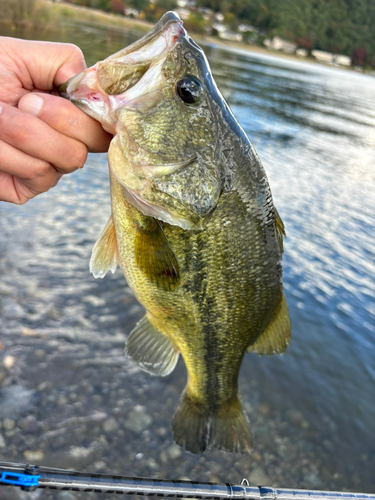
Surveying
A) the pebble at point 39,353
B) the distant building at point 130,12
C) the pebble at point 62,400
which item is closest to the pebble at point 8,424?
the pebble at point 62,400

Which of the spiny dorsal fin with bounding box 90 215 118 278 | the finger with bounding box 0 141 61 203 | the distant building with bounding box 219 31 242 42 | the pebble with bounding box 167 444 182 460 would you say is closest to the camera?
the finger with bounding box 0 141 61 203

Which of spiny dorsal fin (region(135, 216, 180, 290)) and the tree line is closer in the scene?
spiny dorsal fin (region(135, 216, 180, 290))

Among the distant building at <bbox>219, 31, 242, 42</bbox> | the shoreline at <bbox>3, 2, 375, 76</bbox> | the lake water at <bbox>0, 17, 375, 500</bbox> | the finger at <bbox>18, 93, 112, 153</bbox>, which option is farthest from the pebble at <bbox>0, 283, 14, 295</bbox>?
the distant building at <bbox>219, 31, 242, 42</bbox>

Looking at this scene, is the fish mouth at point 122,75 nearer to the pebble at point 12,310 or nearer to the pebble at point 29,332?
the pebble at point 29,332

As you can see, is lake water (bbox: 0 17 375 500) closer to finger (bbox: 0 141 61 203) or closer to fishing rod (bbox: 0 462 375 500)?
fishing rod (bbox: 0 462 375 500)

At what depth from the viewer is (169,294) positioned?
2.07 meters

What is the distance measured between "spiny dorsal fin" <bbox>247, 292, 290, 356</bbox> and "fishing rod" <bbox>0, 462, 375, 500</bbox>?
79 cm

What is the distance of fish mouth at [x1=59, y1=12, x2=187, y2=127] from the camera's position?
1.60m

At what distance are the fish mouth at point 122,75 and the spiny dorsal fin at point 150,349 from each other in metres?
1.35

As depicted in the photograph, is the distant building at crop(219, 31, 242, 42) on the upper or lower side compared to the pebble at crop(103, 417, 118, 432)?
upper

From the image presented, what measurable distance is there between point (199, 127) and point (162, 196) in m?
0.39

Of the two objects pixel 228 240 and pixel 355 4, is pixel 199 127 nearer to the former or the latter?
pixel 228 240

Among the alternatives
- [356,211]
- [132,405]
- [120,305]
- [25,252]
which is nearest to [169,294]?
[132,405]

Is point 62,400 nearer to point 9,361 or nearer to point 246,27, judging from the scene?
point 9,361
